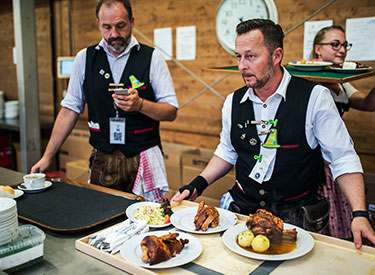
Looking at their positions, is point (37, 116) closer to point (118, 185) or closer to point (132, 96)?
point (118, 185)

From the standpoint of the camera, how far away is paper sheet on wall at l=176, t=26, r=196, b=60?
4266 millimetres

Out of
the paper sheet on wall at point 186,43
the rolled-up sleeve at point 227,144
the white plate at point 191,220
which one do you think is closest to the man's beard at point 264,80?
the rolled-up sleeve at point 227,144

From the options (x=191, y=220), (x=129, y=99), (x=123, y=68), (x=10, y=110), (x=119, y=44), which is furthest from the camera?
(x=10, y=110)

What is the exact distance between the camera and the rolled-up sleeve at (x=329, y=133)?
5.84ft

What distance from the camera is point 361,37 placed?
3.18m

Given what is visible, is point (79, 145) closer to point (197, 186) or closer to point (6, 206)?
point (197, 186)

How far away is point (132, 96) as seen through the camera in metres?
2.09

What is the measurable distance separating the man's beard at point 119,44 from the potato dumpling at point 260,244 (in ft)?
5.07

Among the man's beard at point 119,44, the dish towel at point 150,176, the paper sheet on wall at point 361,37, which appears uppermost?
the paper sheet on wall at point 361,37

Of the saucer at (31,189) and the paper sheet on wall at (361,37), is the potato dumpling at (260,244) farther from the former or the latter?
the paper sheet on wall at (361,37)

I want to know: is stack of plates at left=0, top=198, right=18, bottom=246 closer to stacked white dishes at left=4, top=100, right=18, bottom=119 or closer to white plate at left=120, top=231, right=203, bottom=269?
white plate at left=120, top=231, right=203, bottom=269

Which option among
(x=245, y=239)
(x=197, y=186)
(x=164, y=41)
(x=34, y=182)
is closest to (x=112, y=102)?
(x=34, y=182)

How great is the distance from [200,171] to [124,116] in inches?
63.9

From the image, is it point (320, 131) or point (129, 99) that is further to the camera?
point (129, 99)
